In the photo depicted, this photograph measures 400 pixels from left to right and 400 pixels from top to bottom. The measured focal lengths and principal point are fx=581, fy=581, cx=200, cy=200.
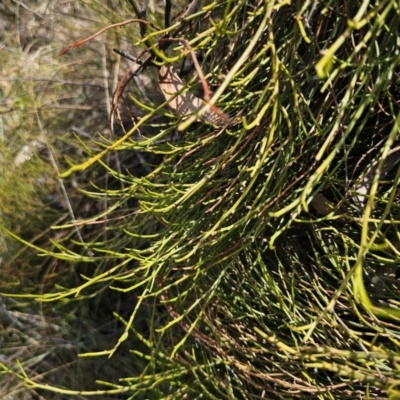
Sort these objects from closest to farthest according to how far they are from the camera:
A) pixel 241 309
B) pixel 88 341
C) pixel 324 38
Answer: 1. pixel 324 38
2. pixel 241 309
3. pixel 88 341

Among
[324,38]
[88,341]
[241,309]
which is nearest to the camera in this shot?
[324,38]

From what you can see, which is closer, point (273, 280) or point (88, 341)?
point (273, 280)

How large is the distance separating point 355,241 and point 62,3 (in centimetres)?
67

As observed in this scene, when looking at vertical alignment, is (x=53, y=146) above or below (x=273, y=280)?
above

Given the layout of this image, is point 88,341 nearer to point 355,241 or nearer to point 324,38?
point 355,241

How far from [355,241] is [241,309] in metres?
0.16

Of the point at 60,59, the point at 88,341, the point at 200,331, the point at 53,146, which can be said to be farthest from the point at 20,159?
the point at 200,331

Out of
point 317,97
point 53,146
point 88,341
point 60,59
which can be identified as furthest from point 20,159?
point 317,97

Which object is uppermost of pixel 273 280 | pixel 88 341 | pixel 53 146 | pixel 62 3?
pixel 62 3

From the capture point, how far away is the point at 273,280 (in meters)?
0.63

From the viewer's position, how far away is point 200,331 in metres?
0.73

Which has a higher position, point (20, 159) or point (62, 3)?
point (62, 3)

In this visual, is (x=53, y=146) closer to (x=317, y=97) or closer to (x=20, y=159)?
(x=20, y=159)

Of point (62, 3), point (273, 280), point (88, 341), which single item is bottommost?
point (88, 341)
